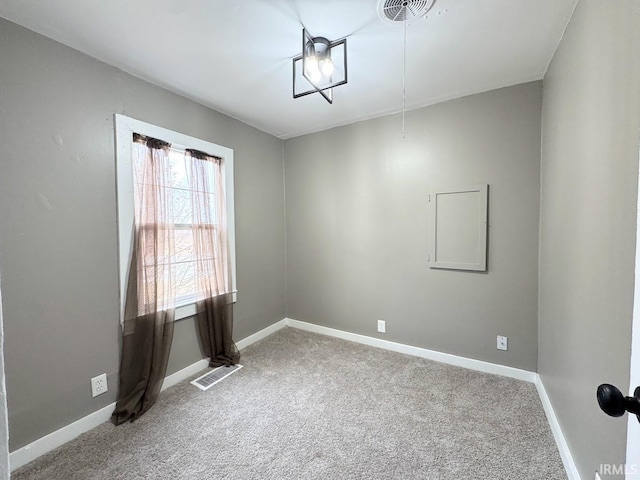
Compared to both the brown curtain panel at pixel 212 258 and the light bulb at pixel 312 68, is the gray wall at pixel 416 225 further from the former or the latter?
the light bulb at pixel 312 68

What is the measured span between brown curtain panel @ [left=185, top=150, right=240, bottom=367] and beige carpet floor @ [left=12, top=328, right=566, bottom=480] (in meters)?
0.36

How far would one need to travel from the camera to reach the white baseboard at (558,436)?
1.41 m

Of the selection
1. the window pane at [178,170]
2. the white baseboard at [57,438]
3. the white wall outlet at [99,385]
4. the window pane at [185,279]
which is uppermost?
the window pane at [178,170]

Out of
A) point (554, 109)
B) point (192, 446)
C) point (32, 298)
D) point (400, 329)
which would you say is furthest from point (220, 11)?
point (400, 329)

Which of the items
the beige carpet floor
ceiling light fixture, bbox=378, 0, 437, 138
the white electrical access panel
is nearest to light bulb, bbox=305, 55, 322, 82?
ceiling light fixture, bbox=378, 0, 437, 138

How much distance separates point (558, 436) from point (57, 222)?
3.25 m

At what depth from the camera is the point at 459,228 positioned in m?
2.47

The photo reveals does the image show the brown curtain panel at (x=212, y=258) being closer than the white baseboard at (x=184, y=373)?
No

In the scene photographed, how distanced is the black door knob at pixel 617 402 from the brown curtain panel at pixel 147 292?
241 centimetres

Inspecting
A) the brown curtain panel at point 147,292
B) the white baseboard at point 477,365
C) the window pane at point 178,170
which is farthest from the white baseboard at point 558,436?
the window pane at point 178,170

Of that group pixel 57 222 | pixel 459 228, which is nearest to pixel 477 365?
pixel 459 228

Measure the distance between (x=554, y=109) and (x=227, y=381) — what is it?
3.14 metres

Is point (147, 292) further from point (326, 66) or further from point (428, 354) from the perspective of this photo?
point (428, 354)

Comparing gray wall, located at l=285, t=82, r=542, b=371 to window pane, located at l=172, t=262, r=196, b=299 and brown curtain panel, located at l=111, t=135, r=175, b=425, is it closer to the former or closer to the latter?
window pane, located at l=172, t=262, r=196, b=299
